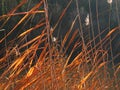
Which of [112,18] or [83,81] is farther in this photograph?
[112,18]

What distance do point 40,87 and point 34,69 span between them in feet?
0.75

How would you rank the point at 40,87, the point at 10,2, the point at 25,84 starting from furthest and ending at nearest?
1. the point at 10,2
2. the point at 40,87
3. the point at 25,84

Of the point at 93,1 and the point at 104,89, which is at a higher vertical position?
the point at 104,89

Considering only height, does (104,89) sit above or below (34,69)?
below

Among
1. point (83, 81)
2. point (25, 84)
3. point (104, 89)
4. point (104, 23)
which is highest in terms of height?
point (25, 84)

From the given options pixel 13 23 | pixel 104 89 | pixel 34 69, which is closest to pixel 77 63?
pixel 104 89

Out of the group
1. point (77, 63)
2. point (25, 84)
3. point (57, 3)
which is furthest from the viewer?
point (57, 3)

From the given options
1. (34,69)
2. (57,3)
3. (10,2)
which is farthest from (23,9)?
(34,69)

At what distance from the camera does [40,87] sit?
6.14ft

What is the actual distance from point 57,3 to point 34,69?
470 centimetres

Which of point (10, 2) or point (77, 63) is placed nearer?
point (77, 63)

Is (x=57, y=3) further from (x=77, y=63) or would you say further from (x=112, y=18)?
(x=77, y=63)

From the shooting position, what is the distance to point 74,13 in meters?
6.31

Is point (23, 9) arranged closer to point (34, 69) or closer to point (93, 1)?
point (93, 1)
